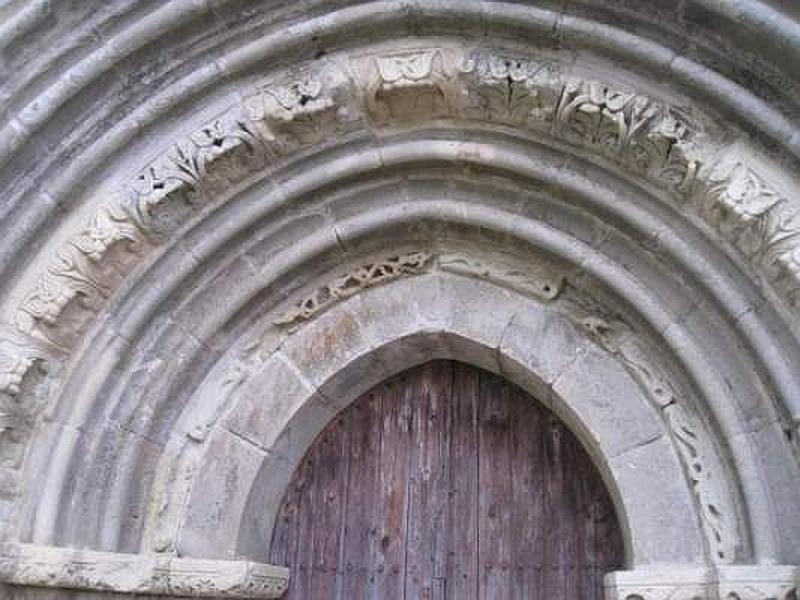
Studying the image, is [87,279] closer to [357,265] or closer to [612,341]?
[357,265]

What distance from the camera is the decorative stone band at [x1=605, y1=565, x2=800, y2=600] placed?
2482 millimetres

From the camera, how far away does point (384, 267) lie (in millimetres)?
3301

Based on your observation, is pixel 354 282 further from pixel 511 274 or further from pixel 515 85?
pixel 515 85

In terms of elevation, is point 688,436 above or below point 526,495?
above

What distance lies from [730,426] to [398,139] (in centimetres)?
147

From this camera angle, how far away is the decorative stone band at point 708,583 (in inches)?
97.7

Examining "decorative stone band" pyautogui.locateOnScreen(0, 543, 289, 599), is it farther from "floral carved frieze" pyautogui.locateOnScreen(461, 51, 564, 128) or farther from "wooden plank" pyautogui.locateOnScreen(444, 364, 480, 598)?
"floral carved frieze" pyautogui.locateOnScreen(461, 51, 564, 128)

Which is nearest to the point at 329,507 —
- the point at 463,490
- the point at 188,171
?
the point at 463,490

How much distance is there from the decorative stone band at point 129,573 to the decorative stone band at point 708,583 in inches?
48.0

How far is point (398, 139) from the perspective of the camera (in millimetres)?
3205

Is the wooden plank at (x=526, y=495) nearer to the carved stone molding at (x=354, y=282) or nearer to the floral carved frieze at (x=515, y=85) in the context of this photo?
the carved stone molding at (x=354, y=282)

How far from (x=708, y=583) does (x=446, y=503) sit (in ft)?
3.37

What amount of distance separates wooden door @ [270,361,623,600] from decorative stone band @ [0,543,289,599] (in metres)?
0.33

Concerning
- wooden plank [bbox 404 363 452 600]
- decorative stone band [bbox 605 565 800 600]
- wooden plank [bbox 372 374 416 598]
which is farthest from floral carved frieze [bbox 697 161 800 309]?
wooden plank [bbox 372 374 416 598]
